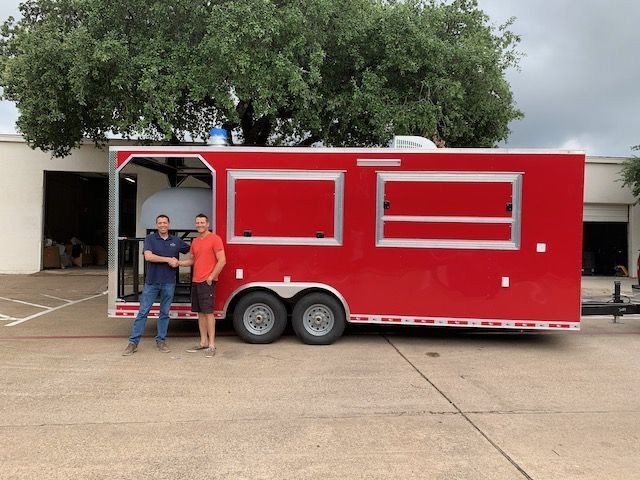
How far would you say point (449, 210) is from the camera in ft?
23.7

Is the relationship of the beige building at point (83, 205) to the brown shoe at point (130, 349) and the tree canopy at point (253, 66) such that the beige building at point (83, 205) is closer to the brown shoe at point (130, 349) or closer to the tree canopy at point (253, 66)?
the tree canopy at point (253, 66)

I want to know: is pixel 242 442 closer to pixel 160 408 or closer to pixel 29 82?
pixel 160 408

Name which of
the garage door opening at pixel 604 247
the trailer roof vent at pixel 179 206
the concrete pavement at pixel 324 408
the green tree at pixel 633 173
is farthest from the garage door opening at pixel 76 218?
the garage door opening at pixel 604 247

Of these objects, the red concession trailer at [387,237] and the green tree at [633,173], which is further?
the green tree at [633,173]

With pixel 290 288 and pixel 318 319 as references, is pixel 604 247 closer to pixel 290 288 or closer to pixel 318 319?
pixel 318 319

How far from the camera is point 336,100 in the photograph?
11.5 metres

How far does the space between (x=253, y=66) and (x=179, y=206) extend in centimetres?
343

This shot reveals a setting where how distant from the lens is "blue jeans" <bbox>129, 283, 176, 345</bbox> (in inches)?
277

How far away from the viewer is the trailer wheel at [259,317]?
7.54 meters

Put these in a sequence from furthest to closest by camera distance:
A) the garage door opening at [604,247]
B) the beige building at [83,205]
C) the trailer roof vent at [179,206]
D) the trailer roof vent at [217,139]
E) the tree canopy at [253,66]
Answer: the garage door opening at [604,247], the beige building at [83,205], the tree canopy at [253,66], the trailer roof vent at [179,206], the trailer roof vent at [217,139]

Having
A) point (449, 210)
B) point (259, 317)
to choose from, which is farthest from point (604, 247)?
point (259, 317)

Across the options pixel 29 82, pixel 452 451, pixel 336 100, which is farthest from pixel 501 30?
pixel 452 451

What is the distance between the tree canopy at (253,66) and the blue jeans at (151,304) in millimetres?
4318

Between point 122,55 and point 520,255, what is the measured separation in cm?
802
